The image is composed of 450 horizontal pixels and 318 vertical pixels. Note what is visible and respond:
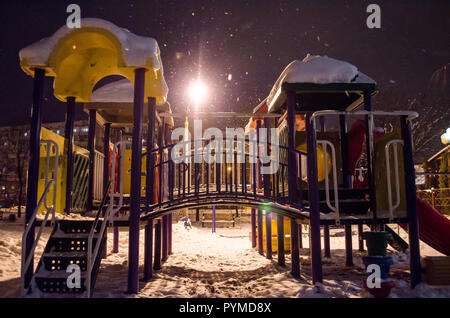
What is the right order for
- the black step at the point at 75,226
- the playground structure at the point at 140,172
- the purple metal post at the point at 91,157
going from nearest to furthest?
the playground structure at the point at 140,172 < the black step at the point at 75,226 < the purple metal post at the point at 91,157

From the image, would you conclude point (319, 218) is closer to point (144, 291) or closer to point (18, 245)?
point (144, 291)

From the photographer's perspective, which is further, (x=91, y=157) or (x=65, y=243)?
(x=91, y=157)

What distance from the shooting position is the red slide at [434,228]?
5773 mm

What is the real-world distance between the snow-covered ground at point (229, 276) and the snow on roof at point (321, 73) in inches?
145

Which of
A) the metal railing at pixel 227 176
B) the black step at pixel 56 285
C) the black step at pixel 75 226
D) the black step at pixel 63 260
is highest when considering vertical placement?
the metal railing at pixel 227 176

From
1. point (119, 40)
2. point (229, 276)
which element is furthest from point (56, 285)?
point (119, 40)

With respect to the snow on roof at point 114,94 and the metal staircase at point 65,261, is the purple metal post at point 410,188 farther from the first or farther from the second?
the snow on roof at point 114,94

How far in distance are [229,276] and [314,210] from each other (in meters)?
2.45

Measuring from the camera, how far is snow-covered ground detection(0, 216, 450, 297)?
5102 mm

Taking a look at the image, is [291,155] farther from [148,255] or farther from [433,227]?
[148,255]

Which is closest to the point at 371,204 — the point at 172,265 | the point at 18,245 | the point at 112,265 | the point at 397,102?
the point at 172,265

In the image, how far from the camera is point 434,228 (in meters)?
5.84

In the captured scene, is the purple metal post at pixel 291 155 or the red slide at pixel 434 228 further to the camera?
the purple metal post at pixel 291 155

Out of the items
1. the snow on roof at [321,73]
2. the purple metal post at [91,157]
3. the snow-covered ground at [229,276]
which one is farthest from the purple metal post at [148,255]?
the snow on roof at [321,73]
